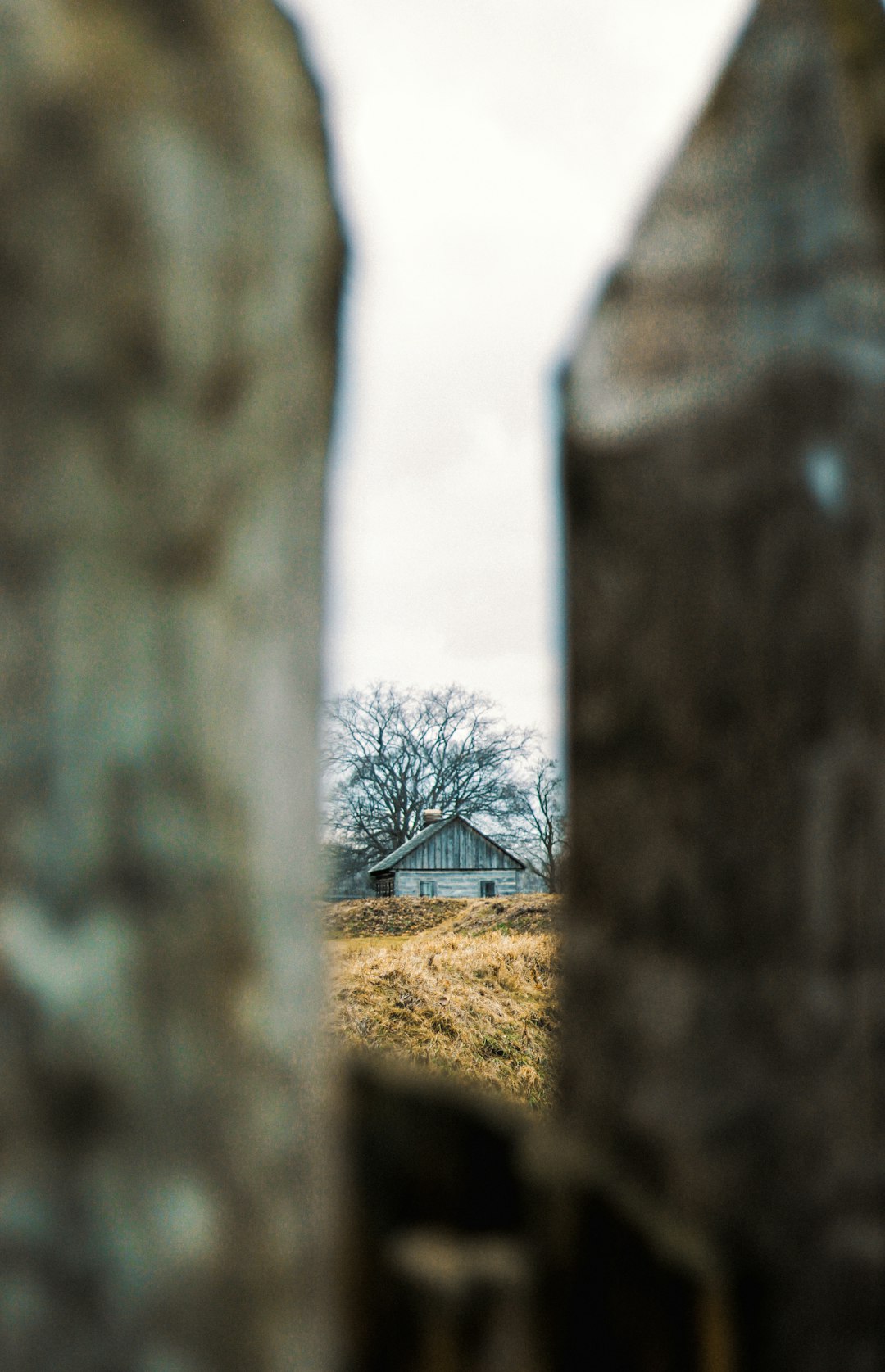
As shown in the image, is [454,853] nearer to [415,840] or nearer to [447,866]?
[447,866]

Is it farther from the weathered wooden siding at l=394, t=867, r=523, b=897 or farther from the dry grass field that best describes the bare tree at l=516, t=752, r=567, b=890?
the dry grass field

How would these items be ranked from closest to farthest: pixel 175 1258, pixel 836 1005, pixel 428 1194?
1. pixel 175 1258
2. pixel 428 1194
3. pixel 836 1005

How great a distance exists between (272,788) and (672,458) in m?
0.36

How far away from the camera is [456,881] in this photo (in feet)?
79.5

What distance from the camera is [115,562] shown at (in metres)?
0.35

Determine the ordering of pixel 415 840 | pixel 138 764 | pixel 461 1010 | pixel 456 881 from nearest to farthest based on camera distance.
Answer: pixel 138 764, pixel 461 1010, pixel 415 840, pixel 456 881

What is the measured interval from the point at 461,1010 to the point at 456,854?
52.7 feet

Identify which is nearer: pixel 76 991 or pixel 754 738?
pixel 76 991

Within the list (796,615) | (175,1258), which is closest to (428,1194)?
(175,1258)

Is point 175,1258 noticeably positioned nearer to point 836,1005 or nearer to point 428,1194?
point 428,1194

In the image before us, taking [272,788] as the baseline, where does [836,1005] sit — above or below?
below

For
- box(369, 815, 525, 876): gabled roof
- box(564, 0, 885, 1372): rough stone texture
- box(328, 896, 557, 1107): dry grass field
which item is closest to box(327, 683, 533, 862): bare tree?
box(369, 815, 525, 876): gabled roof

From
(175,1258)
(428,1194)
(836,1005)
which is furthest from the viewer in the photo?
(836,1005)

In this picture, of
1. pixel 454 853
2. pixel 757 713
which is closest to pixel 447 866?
pixel 454 853
